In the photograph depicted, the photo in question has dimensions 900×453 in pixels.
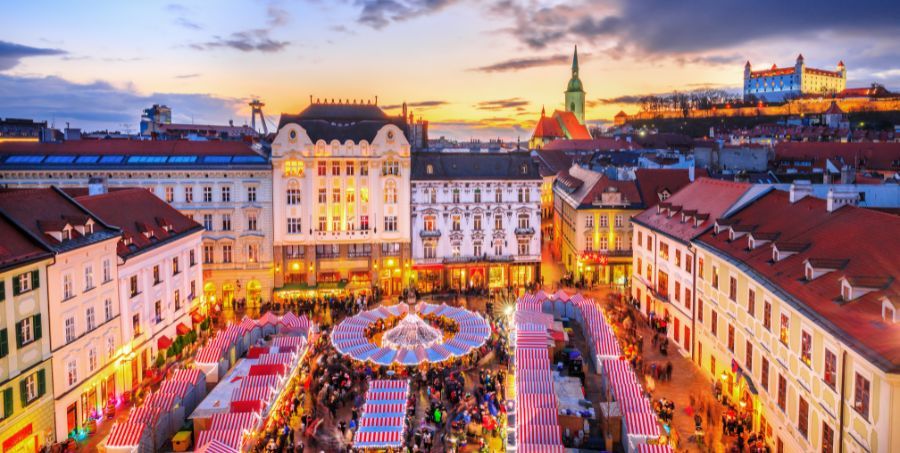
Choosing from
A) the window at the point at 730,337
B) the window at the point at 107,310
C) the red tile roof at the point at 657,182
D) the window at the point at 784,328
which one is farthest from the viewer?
the red tile roof at the point at 657,182

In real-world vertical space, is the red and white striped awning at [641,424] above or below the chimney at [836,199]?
below

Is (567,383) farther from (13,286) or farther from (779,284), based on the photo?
(13,286)

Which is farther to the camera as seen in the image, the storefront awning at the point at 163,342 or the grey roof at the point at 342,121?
the grey roof at the point at 342,121

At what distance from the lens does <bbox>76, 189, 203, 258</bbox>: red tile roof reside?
3847 centimetres

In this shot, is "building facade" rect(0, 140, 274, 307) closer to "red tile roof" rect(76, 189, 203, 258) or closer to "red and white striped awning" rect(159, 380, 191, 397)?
"red tile roof" rect(76, 189, 203, 258)

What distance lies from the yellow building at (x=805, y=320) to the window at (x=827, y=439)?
36 millimetres

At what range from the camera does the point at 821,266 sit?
25.4 meters

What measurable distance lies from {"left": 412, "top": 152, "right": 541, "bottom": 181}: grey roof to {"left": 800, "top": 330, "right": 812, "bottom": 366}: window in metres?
35.7

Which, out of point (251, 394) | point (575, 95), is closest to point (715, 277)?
point (251, 394)

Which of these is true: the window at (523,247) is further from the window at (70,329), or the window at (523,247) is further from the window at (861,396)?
the window at (861,396)

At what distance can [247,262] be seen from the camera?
2194 inches

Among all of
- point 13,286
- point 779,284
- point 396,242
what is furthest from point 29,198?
point 779,284

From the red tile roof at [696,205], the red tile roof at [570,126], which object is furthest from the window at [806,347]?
the red tile roof at [570,126]

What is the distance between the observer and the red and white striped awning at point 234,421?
2614 cm
